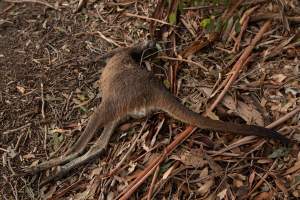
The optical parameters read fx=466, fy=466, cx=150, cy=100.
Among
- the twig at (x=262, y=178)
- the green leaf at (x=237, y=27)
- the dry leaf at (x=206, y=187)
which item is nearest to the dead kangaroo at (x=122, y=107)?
the dry leaf at (x=206, y=187)

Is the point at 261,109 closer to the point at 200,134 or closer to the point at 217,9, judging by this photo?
the point at 200,134

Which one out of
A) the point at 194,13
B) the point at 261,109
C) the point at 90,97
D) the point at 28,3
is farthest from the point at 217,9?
the point at 28,3

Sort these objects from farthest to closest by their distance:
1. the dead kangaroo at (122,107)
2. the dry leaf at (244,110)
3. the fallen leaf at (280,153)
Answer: the dead kangaroo at (122,107) → the dry leaf at (244,110) → the fallen leaf at (280,153)

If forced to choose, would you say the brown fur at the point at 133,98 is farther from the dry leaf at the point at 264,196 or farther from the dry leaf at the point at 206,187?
the dry leaf at the point at 264,196

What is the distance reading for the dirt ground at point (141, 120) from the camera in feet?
9.01

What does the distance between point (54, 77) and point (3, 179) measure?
34.3 inches

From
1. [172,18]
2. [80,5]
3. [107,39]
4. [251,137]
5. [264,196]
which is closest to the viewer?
[264,196]

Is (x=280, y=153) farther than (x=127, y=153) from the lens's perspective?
No

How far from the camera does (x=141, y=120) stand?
3098 mm

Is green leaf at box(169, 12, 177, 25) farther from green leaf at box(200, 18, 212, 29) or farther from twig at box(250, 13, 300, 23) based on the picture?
twig at box(250, 13, 300, 23)

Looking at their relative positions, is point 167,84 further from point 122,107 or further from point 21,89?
point 21,89

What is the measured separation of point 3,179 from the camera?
307 centimetres

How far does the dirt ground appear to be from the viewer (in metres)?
2.75

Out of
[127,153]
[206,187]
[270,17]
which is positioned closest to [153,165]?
[127,153]
